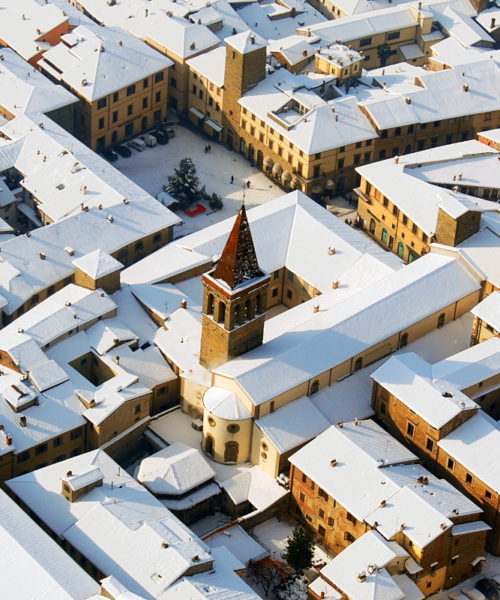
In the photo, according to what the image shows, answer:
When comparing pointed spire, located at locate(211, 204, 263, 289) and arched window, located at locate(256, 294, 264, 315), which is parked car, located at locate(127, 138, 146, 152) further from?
pointed spire, located at locate(211, 204, 263, 289)

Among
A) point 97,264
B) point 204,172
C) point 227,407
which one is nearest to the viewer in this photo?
point 227,407

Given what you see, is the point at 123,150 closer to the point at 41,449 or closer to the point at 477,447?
the point at 41,449

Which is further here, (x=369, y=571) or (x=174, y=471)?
(x=174, y=471)

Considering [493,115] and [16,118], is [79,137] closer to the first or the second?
[16,118]

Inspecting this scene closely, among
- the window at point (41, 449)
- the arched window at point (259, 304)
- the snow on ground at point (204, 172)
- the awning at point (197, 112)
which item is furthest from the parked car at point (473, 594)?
the awning at point (197, 112)

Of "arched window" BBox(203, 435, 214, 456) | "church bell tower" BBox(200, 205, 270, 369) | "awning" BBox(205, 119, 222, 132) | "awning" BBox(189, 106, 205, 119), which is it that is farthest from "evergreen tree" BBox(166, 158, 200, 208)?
"arched window" BBox(203, 435, 214, 456)

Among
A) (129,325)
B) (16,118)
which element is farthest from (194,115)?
(129,325)

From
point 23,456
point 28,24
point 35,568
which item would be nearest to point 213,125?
point 28,24

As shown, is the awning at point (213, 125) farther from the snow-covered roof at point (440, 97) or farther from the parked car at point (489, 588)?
the parked car at point (489, 588)
